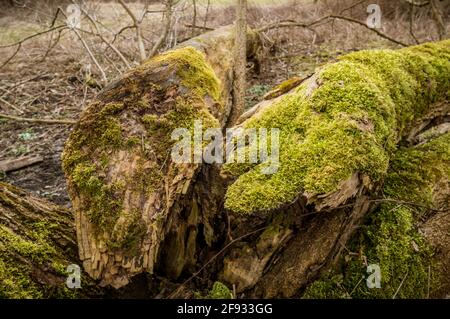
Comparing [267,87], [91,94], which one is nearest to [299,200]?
[267,87]

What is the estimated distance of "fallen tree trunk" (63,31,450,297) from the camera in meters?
2.21

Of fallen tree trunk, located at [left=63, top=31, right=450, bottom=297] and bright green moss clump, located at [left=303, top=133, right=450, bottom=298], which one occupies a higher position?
fallen tree trunk, located at [left=63, top=31, right=450, bottom=297]

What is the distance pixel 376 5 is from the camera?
916cm

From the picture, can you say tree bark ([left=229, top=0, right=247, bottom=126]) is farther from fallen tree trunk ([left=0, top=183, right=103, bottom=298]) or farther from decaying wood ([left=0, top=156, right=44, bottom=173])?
decaying wood ([left=0, top=156, right=44, bottom=173])

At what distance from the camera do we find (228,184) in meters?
2.39

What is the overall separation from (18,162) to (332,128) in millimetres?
3962

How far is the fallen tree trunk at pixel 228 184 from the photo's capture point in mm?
2205

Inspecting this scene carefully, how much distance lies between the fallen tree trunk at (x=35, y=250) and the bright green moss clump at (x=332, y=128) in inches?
41.4

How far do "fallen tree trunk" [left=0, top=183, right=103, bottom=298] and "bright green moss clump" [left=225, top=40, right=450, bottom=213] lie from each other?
3.45 feet

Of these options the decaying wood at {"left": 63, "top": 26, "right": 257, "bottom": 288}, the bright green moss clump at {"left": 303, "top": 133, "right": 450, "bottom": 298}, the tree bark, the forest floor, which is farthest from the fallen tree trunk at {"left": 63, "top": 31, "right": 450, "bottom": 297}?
the forest floor

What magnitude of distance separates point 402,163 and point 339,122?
1035 millimetres

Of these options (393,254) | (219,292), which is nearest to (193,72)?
(219,292)

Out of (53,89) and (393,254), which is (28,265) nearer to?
(393,254)

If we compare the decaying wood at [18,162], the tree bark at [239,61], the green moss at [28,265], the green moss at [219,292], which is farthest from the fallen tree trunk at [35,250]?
the decaying wood at [18,162]
